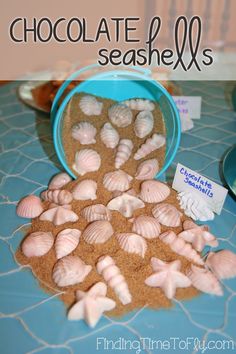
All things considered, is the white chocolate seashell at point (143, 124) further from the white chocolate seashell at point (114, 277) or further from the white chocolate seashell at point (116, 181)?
the white chocolate seashell at point (114, 277)

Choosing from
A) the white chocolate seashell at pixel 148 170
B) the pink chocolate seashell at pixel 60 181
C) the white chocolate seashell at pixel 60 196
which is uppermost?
the white chocolate seashell at pixel 148 170

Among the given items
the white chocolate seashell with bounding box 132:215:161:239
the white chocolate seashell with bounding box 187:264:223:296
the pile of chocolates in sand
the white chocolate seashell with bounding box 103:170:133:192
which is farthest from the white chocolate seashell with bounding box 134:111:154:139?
the white chocolate seashell with bounding box 187:264:223:296

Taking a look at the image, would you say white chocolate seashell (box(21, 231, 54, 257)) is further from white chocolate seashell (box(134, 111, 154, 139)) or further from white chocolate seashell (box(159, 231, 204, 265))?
white chocolate seashell (box(134, 111, 154, 139))

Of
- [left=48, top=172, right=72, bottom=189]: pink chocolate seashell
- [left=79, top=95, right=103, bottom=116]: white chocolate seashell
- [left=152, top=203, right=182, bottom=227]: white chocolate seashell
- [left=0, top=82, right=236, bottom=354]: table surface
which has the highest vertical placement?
[left=79, top=95, right=103, bottom=116]: white chocolate seashell

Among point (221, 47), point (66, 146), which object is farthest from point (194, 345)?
point (221, 47)

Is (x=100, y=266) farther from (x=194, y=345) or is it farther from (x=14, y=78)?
(x=14, y=78)

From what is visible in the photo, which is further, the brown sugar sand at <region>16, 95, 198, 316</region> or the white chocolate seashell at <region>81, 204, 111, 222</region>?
the white chocolate seashell at <region>81, 204, 111, 222</region>

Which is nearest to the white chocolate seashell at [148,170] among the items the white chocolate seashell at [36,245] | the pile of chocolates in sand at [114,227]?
the pile of chocolates in sand at [114,227]
